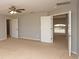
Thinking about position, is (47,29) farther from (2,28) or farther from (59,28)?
(59,28)

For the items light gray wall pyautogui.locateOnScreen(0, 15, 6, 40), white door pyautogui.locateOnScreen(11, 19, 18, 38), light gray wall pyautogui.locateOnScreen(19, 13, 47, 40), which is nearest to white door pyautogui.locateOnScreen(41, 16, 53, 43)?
light gray wall pyautogui.locateOnScreen(19, 13, 47, 40)

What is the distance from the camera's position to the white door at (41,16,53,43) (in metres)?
7.42

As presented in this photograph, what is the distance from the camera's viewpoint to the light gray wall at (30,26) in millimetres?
8539

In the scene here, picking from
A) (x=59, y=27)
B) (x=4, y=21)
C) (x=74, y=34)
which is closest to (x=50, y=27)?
(x=74, y=34)

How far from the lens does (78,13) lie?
435 centimetres

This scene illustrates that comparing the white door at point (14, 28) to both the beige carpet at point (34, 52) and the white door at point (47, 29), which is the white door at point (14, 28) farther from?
the beige carpet at point (34, 52)

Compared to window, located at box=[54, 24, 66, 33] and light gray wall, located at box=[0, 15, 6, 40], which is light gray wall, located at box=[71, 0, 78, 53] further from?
window, located at box=[54, 24, 66, 33]

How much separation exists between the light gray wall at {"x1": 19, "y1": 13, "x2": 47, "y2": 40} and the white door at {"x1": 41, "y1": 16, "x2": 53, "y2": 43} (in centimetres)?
75

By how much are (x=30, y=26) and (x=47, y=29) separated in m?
1.99

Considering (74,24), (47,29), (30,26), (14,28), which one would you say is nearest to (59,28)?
(14,28)

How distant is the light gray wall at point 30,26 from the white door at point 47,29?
0.75 m

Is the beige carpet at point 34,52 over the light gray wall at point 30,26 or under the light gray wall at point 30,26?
under

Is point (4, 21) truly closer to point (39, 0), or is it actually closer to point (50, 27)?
point (50, 27)

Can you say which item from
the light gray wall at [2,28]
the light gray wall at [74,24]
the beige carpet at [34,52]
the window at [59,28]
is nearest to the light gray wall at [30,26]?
the light gray wall at [2,28]
